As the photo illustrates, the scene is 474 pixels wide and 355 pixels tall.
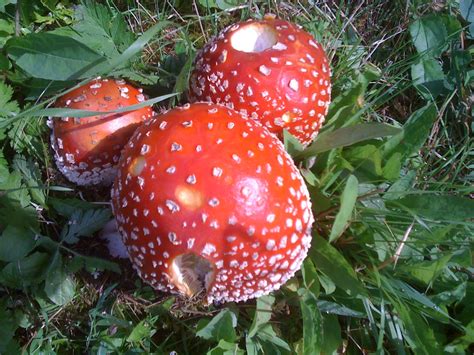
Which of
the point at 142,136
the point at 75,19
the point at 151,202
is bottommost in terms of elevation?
the point at 151,202

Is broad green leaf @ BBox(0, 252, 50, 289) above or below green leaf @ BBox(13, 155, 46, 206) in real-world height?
below

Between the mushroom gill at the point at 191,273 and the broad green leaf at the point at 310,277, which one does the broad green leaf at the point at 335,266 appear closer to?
the broad green leaf at the point at 310,277

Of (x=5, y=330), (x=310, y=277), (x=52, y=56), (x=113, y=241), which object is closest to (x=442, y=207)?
(x=310, y=277)

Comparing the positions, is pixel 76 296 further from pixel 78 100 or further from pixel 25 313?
pixel 78 100

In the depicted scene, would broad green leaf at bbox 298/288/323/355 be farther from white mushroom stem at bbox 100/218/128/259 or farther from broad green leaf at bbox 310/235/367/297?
white mushroom stem at bbox 100/218/128/259

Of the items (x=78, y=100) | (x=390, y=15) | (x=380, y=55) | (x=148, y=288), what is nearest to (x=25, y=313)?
(x=148, y=288)

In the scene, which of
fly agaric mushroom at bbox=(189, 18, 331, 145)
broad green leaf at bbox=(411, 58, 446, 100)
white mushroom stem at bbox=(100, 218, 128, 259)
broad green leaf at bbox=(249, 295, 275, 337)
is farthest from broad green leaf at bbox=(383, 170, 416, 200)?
white mushroom stem at bbox=(100, 218, 128, 259)

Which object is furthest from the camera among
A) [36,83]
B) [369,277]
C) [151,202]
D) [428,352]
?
[36,83]
